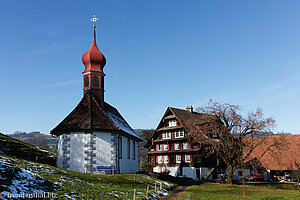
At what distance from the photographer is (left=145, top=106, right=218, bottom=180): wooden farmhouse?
140 ft

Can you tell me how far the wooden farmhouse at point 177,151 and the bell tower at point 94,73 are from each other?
14811 mm

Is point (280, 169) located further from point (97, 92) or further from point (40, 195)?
point (40, 195)

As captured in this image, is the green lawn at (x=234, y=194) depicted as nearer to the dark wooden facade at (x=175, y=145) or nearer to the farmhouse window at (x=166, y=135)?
the dark wooden facade at (x=175, y=145)

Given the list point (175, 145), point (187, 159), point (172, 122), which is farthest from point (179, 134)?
point (187, 159)

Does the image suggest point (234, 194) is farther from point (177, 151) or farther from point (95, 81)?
point (177, 151)

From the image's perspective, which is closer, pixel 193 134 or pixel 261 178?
pixel 193 134

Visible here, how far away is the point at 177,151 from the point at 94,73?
771 inches

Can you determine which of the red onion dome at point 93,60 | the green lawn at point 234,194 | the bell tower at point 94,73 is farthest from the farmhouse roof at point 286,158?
the red onion dome at point 93,60

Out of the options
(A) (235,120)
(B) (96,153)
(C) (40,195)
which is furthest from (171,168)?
(C) (40,195)

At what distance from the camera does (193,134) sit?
113 feet

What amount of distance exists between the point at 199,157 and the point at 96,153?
19945 millimetres

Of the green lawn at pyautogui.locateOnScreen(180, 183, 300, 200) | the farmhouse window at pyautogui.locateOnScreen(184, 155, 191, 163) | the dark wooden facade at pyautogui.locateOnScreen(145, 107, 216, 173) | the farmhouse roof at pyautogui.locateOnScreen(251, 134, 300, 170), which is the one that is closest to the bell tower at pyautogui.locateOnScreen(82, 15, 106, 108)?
the dark wooden facade at pyautogui.locateOnScreen(145, 107, 216, 173)

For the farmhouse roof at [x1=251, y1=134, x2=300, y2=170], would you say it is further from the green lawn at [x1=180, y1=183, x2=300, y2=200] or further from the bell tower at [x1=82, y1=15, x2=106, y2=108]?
the bell tower at [x1=82, y1=15, x2=106, y2=108]

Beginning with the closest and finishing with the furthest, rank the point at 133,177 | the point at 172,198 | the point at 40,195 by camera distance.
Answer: the point at 40,195 < the point at 172,198 < the point at 133,177
